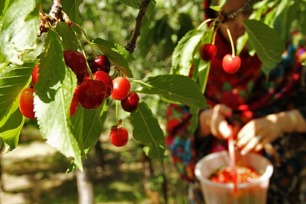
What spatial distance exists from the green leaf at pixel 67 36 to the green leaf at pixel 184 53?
0.38 m

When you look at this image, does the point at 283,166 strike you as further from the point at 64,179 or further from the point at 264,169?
the point at 64,179

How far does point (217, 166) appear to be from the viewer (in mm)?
1873

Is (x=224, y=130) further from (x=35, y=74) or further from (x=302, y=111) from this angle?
(x=35, y=74)

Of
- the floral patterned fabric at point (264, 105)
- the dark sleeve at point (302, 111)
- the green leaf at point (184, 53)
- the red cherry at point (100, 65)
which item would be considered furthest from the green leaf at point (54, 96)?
the dark sleeve at point (302, 111)

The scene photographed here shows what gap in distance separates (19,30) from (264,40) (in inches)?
25.3

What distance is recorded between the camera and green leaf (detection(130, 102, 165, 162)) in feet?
2.72

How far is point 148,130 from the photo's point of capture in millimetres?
833

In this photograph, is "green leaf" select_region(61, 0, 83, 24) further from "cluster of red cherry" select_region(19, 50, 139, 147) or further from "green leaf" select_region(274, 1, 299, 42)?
"green leaf" select_region(274, 1, 299, 42)

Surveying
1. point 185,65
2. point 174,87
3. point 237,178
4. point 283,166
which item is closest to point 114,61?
point 174,87

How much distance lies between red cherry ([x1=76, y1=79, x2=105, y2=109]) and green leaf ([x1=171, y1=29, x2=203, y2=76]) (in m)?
0.40

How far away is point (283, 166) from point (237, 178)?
40 cm

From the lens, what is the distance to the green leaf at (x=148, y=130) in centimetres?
83

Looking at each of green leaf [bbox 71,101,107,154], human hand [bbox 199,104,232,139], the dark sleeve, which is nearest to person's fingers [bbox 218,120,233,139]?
human hand [bbox 199,104,232,139]

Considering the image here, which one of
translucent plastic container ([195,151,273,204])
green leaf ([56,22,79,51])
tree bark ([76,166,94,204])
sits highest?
green leaf ([56,22,79,51])
